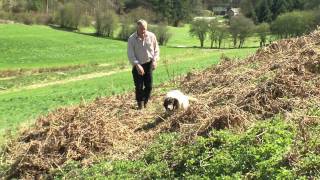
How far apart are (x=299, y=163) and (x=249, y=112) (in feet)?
8.86

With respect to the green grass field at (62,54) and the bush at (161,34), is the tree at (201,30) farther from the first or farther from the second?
the bush at (161,34)

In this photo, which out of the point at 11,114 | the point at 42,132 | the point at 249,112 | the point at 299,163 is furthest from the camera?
the point at 11,114

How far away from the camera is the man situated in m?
12.1

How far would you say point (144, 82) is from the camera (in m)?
12.6

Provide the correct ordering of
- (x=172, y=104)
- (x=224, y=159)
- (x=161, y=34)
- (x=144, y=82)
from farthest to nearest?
(x=161, y=34) < (x=144, y=82) < (x=172, y=104) < (x=224, y=159)

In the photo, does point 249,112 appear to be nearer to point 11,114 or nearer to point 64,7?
point 11,114

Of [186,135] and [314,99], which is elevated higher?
[314,99]

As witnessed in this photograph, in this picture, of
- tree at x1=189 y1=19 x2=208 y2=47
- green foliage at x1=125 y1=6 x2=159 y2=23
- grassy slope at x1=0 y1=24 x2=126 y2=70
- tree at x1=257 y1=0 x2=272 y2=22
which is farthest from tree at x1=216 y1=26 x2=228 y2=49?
green foliage at x1=125 y1=6 x2=159 y2=23

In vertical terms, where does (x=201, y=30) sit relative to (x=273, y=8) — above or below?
below

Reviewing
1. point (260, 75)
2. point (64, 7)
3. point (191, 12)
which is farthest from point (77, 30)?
point (260, 75)

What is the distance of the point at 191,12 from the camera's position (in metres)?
150

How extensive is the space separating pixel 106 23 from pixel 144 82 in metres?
96.8

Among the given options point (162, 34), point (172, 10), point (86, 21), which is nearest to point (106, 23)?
point (86, 21)

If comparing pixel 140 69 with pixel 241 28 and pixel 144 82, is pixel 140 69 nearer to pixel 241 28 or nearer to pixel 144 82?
pixel 144 82
